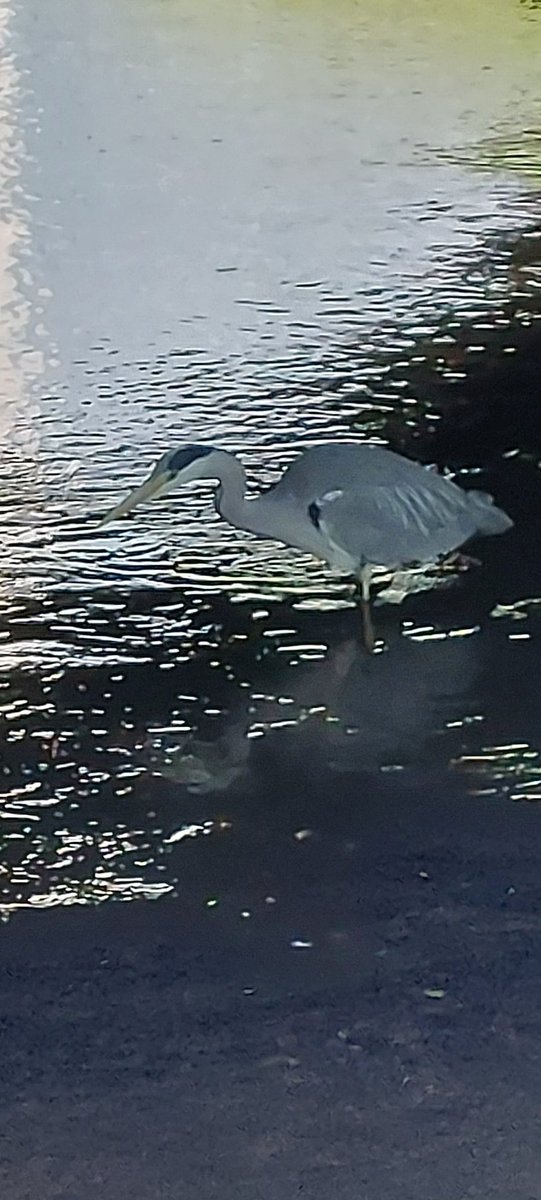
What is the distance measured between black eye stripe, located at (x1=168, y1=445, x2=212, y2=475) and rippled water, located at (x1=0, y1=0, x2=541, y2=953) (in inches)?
14.1

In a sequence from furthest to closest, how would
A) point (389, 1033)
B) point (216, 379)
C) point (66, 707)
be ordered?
point (216, 379), point (66, 707), point (389, 1033)

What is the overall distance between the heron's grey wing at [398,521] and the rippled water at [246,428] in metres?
0.17

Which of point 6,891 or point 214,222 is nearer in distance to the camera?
point 6,891

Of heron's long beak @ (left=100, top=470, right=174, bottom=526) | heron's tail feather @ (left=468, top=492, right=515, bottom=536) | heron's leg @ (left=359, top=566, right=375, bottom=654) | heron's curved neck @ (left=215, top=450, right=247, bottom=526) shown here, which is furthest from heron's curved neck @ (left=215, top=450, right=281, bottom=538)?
heron's tail feather @ (left=468, top=492, right=515, bottom=536)

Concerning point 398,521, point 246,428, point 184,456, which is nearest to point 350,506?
point 398,521

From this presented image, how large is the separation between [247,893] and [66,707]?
3.18 feet

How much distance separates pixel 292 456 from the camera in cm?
650

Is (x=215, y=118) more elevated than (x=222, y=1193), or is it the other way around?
(x=215, y=118)

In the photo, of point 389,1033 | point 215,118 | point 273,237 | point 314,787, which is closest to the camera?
point 389,1033

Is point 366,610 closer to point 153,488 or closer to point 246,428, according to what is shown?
point 153,488

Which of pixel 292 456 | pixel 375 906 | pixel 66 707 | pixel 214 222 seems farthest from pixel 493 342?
pixel 375 906

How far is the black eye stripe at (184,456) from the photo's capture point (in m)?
5.38

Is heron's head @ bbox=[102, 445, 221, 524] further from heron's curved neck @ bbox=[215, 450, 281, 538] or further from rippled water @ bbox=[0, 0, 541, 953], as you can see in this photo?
rippled water @ bbox=[0, 0, 541, 953]

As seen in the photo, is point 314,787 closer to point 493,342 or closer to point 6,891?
point 6,891
